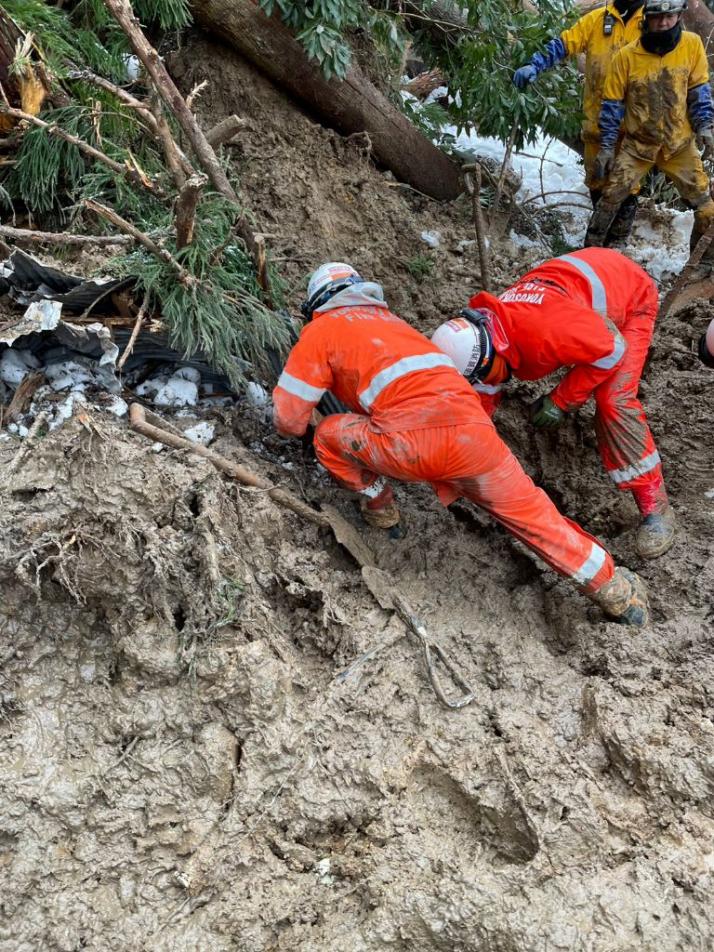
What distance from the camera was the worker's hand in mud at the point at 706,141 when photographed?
476 cm

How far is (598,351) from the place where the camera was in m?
3.31

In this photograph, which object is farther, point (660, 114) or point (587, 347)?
point (660, 114)

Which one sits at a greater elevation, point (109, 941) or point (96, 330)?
point (96, 330)

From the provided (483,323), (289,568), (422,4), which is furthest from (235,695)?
(422,4)

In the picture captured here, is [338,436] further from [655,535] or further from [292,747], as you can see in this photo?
[655,535]

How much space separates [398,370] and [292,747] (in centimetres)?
156

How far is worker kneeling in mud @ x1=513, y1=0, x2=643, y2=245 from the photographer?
4730 millimetres

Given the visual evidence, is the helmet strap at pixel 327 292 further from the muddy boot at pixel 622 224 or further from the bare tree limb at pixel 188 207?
the muddy boot at pixel 622 224

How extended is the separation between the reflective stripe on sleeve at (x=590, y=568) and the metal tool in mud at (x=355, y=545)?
0.73m

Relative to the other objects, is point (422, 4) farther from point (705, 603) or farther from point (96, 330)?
point (705, 603)

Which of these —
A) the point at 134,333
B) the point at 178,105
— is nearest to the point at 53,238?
the point at 134,333

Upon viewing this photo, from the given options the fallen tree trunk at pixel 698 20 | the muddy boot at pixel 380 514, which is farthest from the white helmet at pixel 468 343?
the fallen tree trunk at pixel 698 20

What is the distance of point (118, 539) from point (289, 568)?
2.38 feet

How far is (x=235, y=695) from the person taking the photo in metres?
2.60
